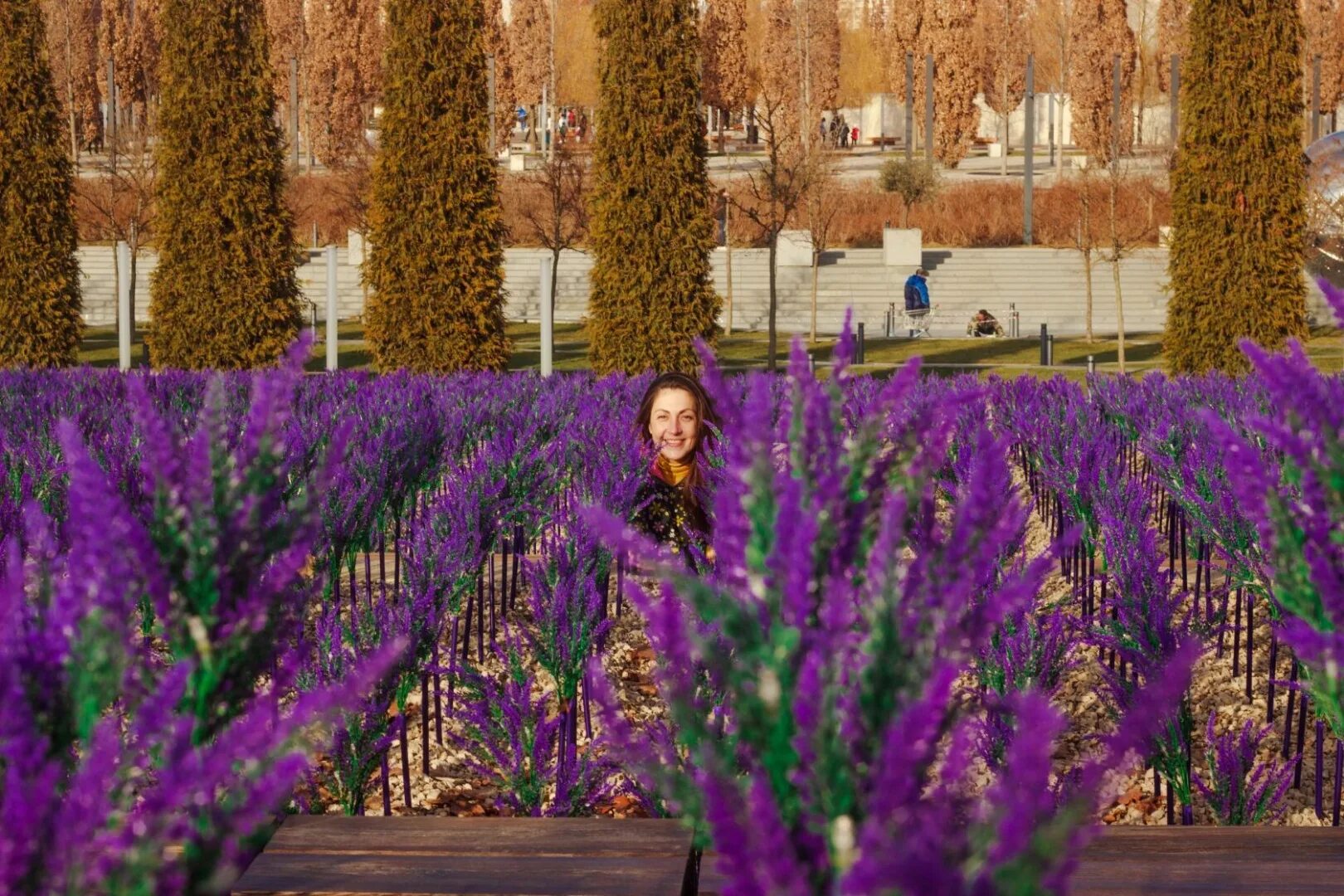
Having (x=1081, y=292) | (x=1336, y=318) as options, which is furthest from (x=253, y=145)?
(x=1081, y=292)

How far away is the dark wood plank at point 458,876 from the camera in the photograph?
2785 mm

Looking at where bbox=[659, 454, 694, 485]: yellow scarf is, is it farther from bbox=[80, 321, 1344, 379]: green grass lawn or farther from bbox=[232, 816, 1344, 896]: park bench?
bbox=[80, 321, 1344, 379]: green grass lawn

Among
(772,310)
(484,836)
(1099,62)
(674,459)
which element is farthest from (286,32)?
(484,836)

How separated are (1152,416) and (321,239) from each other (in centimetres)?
3562

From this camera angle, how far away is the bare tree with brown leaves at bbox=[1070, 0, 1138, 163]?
4678cm

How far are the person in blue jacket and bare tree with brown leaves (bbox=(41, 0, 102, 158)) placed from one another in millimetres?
28436

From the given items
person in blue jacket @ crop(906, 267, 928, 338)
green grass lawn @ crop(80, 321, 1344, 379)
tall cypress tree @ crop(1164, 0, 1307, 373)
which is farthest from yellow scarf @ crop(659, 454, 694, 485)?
person in blue jacket @ crop(906, 267, 928, 338)

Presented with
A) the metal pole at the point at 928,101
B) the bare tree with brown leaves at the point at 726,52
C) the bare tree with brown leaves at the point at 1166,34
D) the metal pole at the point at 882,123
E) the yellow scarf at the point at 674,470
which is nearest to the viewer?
the yellow scarf at the point at 674,470

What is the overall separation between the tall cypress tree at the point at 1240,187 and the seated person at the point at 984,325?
34.8ft

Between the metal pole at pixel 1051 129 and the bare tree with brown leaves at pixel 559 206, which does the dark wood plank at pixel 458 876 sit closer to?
the bare tree with brown leaves at pixel 559 206

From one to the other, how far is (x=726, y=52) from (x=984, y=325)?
31699 millimetres

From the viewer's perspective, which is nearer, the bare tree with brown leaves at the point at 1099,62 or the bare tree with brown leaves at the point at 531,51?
the bare tree with brown leaves at the point at 1099,62

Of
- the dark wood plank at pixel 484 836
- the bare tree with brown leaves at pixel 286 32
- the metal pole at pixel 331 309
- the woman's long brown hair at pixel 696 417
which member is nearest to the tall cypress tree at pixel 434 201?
the metal pole at pixel 331 309

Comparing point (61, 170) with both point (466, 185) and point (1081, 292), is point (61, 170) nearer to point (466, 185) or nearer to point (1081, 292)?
point (466, 185)
